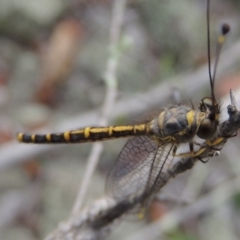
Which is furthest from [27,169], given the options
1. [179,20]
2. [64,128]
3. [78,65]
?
[179,20]

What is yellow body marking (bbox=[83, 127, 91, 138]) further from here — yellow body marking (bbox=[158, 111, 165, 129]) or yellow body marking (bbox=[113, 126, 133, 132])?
yellow body marking (bbox=[158, 111, 165, 129])

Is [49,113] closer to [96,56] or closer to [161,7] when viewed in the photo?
[96,56]

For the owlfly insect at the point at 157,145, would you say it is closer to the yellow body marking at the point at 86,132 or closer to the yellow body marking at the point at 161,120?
the yellow body marking at the point at 161,120

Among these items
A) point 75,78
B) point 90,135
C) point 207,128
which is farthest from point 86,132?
point 75,78

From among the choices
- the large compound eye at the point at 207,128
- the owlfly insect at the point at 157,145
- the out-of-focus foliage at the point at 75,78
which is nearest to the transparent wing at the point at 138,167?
the owlfly insect at the point at 157,145

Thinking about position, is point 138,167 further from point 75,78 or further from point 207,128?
point 75,78

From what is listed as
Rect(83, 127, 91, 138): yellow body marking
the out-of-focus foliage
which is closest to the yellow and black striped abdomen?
Rect(83, 127, 91, 138): yellow body marking

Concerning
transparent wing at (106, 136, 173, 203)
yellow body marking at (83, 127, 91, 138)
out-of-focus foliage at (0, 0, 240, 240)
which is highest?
out-of-focus foliage at (0, 0, 240, 240)
